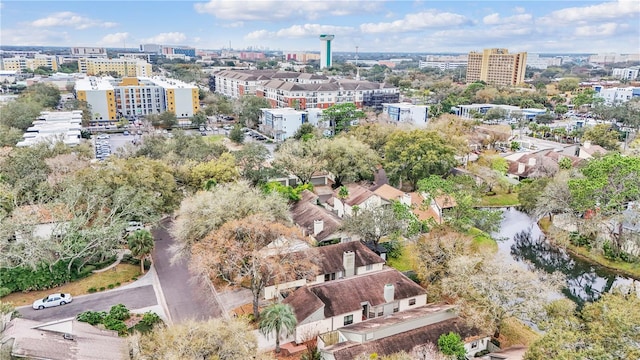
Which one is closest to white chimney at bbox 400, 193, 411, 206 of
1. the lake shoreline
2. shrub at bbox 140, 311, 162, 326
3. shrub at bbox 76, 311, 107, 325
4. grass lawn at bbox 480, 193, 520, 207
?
grass lawn at bbox 480, 193, 520, 207

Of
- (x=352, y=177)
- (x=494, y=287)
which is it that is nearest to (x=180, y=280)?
(x=494, y=287)

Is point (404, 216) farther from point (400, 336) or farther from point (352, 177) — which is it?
point (352, 177)

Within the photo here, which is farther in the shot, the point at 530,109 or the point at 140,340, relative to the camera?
the point at 530,109

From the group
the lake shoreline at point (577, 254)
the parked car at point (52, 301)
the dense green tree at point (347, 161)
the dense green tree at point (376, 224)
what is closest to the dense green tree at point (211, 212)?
the dense green tree at point (376, 224)

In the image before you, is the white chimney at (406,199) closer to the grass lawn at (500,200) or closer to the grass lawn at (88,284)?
the grass lawn at (500,200)

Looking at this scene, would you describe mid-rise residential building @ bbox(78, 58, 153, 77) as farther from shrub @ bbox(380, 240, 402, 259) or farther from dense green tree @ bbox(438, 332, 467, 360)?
dense green tree @ bbox(438, 332, 467, 360)

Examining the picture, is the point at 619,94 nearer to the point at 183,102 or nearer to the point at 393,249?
the point at 183,102
